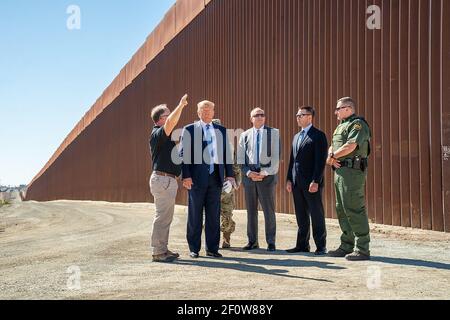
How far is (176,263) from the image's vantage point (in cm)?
512

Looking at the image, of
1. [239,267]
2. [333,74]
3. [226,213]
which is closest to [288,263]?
[239,267]

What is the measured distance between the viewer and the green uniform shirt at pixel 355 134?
503 cm

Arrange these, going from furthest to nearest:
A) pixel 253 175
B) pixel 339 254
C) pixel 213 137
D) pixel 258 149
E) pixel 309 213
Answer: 1. pixel 258 149
2. pixel 253 175
3. pixel 309 213
4. pixel 213 137
5. pixel 339 254

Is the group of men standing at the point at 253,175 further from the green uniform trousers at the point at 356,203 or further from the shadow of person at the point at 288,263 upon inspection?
the shadow of person at the point at 288,263

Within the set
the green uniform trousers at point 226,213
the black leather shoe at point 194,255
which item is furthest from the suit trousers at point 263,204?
the black leather shoe at point 194,255

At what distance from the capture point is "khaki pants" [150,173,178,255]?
17.1ft

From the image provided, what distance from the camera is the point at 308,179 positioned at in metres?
5.70

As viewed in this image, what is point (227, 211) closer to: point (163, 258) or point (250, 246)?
point (250, 246)

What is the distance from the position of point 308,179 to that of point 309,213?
0.47m

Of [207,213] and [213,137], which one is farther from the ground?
[213,137]

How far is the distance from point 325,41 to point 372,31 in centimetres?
145

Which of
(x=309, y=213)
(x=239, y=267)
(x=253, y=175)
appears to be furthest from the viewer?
(x=253, y=175)

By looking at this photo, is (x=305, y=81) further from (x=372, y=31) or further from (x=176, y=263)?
(x=176, y=263)
